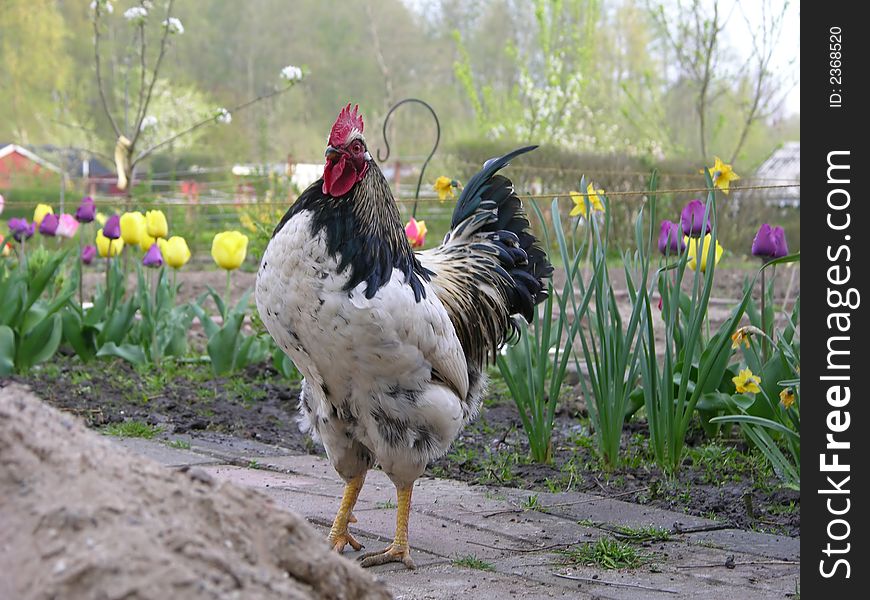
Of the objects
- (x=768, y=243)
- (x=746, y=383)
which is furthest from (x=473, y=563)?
(x=768, y=243)

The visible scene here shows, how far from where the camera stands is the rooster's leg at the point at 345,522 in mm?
3795

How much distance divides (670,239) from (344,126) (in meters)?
2.12

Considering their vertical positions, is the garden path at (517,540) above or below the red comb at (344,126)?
below

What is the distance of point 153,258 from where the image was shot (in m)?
7.08

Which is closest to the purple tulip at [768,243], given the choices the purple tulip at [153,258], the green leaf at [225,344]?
the green leaf at [225,344]

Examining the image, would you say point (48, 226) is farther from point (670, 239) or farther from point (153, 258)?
point (670, 239)

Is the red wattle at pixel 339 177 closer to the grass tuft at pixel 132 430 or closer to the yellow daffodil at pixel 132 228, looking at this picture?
the grass tuft at pixel 132 430

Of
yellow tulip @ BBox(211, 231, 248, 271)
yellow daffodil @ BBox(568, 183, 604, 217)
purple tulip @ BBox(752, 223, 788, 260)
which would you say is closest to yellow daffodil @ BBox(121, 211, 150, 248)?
yellow tulip @ BBox(211, 231, 248, 271)

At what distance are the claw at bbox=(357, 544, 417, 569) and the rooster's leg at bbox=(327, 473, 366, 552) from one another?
0.18 meters

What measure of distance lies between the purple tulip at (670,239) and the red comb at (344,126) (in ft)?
6.41

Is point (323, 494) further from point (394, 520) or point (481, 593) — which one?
point (481, 593)

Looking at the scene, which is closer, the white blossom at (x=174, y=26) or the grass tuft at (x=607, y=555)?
the grass tuft at (x=607, y=555)
